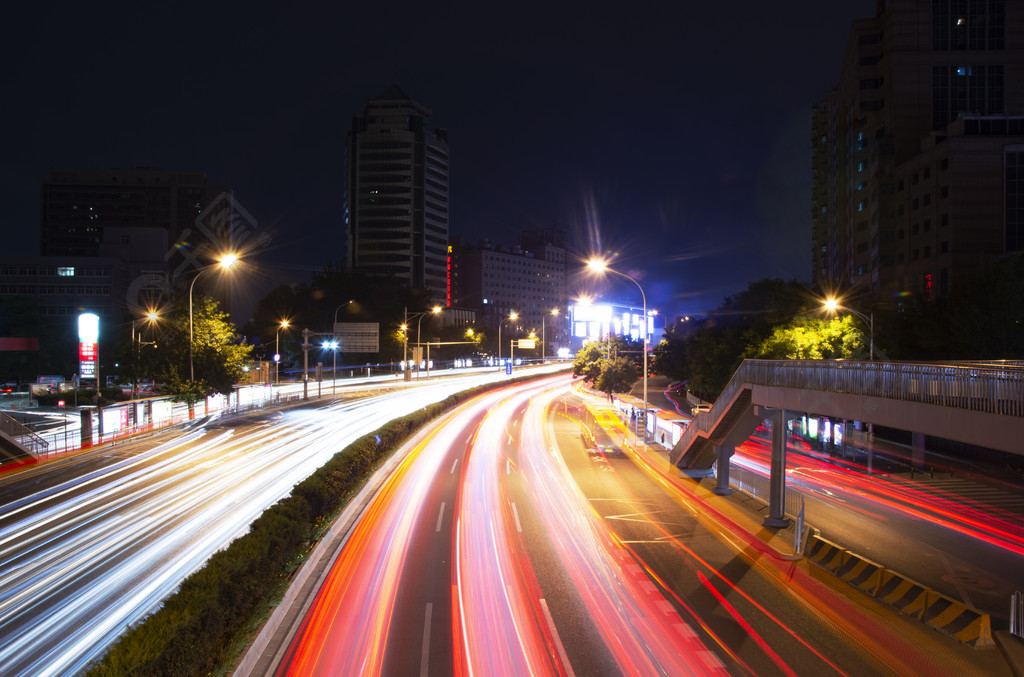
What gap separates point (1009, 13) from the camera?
7131 centimetres

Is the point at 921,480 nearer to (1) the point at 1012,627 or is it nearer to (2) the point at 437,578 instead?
(1) the point at 1012,627

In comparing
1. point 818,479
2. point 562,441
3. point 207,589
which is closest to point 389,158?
point 562,441

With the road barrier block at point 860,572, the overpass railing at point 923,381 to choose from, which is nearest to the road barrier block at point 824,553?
the road barrier block at point 860,572

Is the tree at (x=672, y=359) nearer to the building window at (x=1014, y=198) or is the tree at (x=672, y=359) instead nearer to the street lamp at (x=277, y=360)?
the building window at (x=1014, y=198)

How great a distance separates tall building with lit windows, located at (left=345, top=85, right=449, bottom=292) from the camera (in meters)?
154

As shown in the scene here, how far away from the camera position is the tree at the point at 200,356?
135 feet

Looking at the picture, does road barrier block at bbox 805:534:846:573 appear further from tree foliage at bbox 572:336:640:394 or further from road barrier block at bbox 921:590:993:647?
tree foliage at bbox 572:336:640:394

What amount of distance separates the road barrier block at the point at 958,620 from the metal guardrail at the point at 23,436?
35174 mm

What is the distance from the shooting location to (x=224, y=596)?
10.9 m

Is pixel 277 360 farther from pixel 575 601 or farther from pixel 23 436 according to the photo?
pixel 575 601

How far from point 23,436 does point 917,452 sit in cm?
4979

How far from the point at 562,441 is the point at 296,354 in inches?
2479

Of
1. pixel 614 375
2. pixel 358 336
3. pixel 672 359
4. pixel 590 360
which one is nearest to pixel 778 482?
pixel 614 375

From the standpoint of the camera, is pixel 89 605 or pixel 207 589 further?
pixel 89 605
